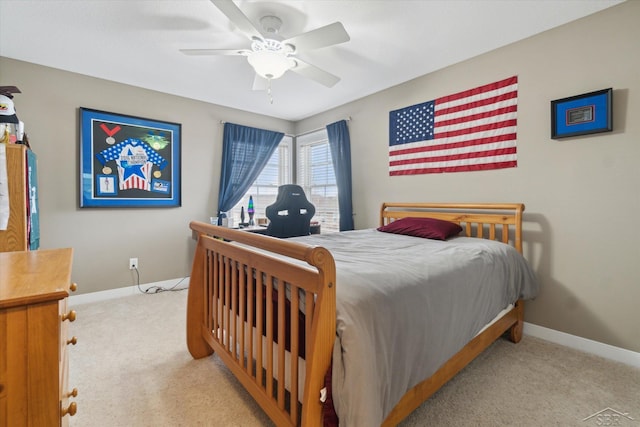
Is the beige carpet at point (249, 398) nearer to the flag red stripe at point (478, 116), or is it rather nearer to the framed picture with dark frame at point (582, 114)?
the framed picture with dark frame at point (582, 114)

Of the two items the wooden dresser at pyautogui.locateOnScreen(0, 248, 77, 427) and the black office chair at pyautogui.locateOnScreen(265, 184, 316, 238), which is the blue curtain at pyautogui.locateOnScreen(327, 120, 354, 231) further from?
the wooden dresser at pyautogui.locateOnScreen(0, 248, 77, 427)

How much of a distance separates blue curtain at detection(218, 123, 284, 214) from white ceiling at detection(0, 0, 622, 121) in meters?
0.89

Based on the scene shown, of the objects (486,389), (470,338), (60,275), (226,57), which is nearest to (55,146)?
(226,57)

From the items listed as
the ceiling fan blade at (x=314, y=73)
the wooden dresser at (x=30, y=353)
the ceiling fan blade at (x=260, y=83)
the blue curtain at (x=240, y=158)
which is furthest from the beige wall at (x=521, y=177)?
the wooden dresser at (x=30, y=353)

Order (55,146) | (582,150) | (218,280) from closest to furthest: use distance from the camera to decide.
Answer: (218,280) < (582,150) < (55,146)

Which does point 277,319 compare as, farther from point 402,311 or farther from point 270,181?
point 270,181

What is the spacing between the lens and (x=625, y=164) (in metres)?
1.96

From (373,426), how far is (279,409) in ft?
1.46

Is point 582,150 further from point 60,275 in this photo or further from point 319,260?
point 60,275

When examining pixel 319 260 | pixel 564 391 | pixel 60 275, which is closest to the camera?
pixel 60 275

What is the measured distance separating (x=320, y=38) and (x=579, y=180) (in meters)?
2.12

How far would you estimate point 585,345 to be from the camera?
2137 millimetres

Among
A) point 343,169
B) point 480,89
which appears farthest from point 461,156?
point 343,169

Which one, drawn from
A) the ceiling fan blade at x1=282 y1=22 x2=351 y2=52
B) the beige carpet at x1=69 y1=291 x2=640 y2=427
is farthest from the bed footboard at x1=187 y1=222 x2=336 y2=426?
the ceiling fan blade at x1=282 y1=22 x2=351 y2=52
